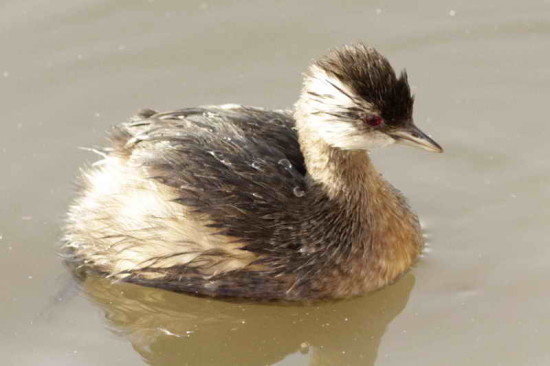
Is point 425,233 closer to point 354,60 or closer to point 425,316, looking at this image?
point 425,316

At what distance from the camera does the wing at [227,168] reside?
5.62 metres

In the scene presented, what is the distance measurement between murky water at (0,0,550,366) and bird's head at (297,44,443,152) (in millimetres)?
897

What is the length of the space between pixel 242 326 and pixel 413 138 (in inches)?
52.1

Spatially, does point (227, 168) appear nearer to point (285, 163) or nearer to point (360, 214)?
point (285, 163)

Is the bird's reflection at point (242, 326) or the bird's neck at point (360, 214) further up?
the bird's neck at point (360, 214)

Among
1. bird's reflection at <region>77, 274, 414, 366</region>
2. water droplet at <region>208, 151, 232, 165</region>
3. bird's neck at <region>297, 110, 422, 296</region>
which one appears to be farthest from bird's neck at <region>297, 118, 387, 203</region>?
bird's reflection at <region>77, 274, 414, 366</region>

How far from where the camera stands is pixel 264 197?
5.66 meters

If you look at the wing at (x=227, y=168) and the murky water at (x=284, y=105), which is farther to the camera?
the murky water at (x=284, y=105)

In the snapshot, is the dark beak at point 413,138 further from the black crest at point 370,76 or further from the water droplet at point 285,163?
the water droplet at point 285,163

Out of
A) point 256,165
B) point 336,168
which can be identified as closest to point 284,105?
point 336,168

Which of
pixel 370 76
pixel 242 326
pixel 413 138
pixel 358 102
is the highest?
pixel 370 76

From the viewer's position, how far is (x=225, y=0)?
7.75 meters

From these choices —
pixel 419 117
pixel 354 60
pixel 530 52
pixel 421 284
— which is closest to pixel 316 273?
pixel 421 284

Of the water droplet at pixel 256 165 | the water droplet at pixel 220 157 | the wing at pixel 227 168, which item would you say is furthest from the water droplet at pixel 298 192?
the water droplet at pixel 220 157
